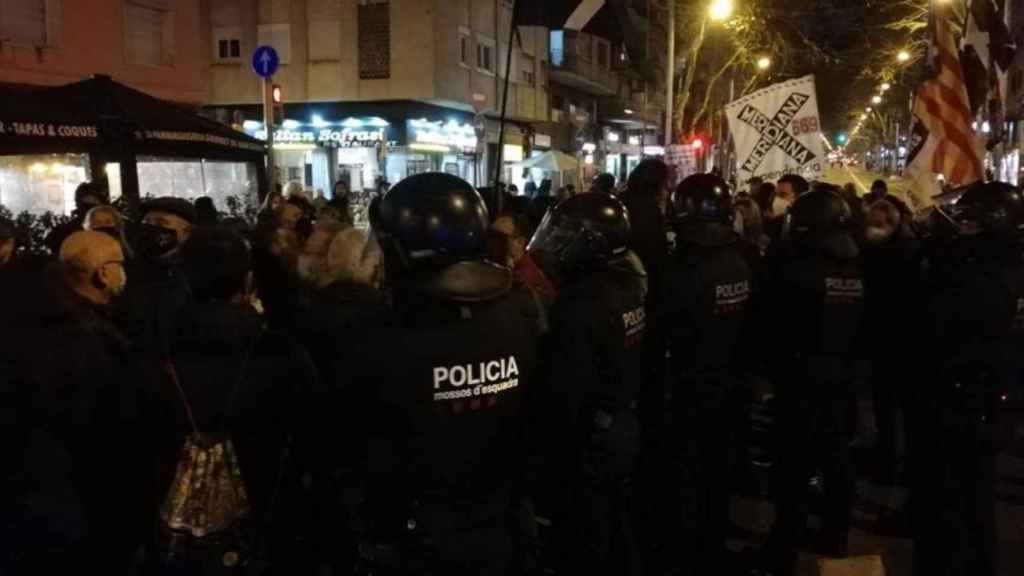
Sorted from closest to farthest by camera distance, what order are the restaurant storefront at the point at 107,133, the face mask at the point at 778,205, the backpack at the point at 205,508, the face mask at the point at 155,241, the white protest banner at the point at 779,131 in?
the backpack at the point at 205,508
the face mask at the point at 155,241
the face mask at the point at 778,205
the restaurant storefront at the point at 107,133
the white protest banner at the point at 779,131

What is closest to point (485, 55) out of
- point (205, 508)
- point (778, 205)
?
point (778, 205)

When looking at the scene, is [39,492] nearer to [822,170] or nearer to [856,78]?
[822,170]

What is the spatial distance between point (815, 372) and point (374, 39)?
23.3 metres

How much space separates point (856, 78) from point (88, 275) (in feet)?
131

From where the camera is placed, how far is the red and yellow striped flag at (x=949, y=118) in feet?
26.3

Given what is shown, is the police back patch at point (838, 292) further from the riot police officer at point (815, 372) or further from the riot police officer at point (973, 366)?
the riot police officer at point (973, 366)

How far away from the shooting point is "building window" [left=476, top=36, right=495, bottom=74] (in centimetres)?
2850

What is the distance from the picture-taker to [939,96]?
26.6 feet

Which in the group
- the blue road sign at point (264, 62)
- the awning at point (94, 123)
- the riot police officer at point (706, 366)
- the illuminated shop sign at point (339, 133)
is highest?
the blue road sign at point (264, 62)

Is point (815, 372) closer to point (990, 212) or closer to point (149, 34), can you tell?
point (990, 212)

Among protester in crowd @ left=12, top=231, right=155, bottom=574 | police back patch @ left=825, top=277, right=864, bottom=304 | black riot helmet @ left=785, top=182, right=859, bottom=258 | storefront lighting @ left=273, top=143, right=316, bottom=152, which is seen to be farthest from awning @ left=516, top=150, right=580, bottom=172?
protester in crowd @ left=12, top=231, right=155, bottom=574

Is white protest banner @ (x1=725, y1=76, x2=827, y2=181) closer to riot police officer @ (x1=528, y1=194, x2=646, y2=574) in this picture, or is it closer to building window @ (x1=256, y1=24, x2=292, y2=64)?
riot police officer @ (x1=528, y1=194, x2=646, y2=574)

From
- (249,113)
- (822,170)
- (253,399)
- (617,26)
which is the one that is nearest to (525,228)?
(253,399)

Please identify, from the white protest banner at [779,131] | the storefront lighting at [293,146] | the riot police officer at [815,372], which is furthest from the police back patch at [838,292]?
the storefront lighting at [293,146]
